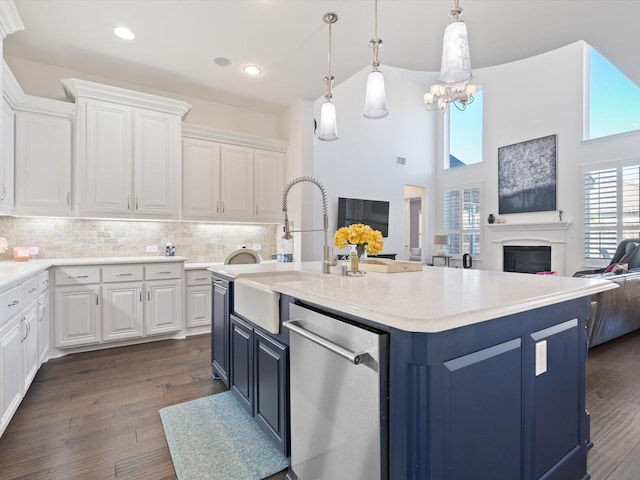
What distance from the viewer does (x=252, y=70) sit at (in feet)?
12.3

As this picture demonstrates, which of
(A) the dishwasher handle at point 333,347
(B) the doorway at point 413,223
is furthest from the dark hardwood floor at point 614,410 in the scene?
(B) the doorway at point 413,223

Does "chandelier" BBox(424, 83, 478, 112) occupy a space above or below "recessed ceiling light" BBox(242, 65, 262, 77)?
above

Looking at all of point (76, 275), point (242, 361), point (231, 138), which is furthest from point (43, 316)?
point (231, 138)

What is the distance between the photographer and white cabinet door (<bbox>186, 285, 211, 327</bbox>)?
3.98m

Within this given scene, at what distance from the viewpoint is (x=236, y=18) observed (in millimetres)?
2830

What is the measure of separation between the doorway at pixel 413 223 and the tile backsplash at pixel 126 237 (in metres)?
5.26

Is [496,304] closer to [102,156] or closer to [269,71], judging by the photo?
[269,71]

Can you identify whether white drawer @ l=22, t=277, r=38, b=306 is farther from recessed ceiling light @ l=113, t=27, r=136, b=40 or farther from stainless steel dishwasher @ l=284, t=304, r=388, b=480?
recessed ceiling light @ l=113, t=27, r=136, b=40

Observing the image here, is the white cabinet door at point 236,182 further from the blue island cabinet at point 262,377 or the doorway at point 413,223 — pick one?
the doorway at point 413,223

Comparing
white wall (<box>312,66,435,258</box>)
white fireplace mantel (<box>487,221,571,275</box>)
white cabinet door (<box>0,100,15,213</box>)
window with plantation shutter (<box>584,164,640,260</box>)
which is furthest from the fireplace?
Answer: white cabinet door (<box>0,100,15,213</box>)

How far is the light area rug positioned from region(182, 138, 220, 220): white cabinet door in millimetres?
2522

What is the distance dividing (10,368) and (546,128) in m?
9.33

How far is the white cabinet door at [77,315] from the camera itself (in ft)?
10.6

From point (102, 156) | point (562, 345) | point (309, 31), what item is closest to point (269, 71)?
point (309, 31)
